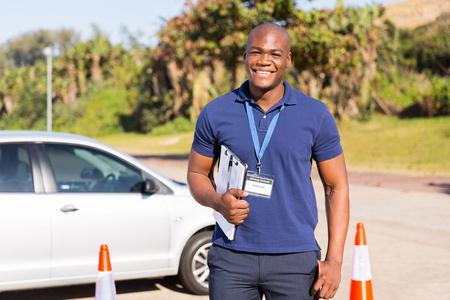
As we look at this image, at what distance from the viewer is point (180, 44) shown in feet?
75.7

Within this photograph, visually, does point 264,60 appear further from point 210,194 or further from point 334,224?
point 334,224

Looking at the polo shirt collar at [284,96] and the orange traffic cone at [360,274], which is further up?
the polo shirt collar at [284,96]

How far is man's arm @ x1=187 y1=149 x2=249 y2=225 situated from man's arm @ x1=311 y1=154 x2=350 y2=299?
412 mm

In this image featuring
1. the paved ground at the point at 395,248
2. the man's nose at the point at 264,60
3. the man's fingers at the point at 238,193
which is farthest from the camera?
the paved ground at the point at 395,248

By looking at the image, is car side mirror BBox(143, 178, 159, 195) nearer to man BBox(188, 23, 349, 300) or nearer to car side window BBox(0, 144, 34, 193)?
car side window BBox(0, 144, 34, 193)

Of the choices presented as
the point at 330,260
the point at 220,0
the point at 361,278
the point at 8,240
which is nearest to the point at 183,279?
the point at 8,240

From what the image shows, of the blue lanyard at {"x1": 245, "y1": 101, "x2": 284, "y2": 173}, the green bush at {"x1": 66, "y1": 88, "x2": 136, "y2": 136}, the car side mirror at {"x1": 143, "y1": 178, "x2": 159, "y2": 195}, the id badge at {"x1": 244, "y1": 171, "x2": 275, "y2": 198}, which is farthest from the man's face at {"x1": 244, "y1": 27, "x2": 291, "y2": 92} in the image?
the green bush at {"x1": 66, "y1": 88, "x2": 136, "y2": 136}

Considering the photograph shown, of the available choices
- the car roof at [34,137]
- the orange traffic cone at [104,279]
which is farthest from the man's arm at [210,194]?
the car roof at [34,137]

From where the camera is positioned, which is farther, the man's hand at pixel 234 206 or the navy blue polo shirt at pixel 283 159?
the navy blue polo shirt at pixel 283 159

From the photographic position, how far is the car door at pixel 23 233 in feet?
16.3

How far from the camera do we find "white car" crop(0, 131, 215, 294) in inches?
198

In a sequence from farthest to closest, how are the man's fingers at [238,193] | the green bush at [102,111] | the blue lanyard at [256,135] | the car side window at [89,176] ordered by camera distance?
the green bush at [102,111], the car side window at [89,176], the blue lanyard at [256,135], the man's fingers at [238,193]

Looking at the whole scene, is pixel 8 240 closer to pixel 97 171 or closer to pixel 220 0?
pixel 97 171

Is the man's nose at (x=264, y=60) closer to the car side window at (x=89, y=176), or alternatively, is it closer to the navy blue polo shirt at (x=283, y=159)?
the navy blue polo shirt at (x=283, y=159)
